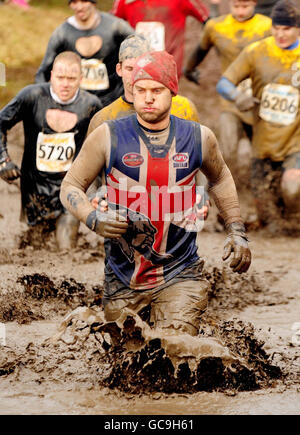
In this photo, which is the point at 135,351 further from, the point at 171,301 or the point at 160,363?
the point at 171,301

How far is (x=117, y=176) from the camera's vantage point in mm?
5691

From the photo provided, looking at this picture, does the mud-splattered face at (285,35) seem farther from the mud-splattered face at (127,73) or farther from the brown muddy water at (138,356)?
the mud-splattered face at (127,73)

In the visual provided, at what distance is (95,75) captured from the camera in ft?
32.5

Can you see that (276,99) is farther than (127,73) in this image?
Yes

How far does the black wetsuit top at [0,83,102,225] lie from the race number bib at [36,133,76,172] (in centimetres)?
1

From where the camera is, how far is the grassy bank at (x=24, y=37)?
14.4 m

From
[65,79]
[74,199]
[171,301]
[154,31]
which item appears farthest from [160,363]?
[154,31]

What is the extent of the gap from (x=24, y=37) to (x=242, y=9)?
5.40 m

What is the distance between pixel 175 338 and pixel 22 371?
3.21 feet

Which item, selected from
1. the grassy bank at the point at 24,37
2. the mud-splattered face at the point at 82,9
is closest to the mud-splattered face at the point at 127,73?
the mud-splattered face at the point at 82,9

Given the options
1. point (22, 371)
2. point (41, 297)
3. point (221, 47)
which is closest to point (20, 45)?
point (221, 47)

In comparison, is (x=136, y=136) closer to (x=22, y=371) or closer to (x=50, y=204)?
(x=22, y=371)

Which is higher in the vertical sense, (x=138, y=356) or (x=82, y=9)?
(x=82, y=9)

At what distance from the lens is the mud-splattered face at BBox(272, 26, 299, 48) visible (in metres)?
9.43
